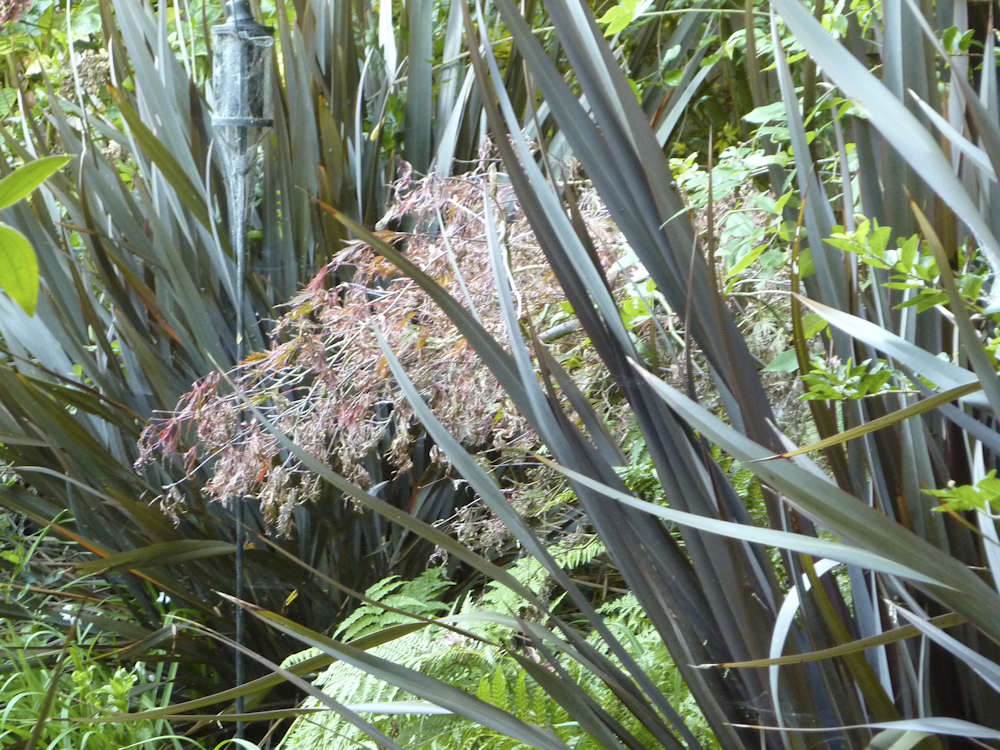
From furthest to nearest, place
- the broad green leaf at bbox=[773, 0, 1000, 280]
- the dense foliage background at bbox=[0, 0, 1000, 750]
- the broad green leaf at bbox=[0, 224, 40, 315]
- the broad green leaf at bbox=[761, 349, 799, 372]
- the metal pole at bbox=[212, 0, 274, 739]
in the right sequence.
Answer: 1. the metal pole at bbox=[212, 0, 274, 739]
2. the broad green leaf at bbox=[761, 349, 799, 372]
3. the dense foliage background at bbox=[0, 0, 1000, 750]
4. the broad green leaf at bbox=[773, 0, 1000, 280]
5. the broad green leaf at bbox=[0, 224, 40, 315]

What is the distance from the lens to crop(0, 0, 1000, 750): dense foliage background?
624 mm

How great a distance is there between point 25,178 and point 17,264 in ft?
0.11

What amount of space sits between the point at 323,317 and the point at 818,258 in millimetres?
802

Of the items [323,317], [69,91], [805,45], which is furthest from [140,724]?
[69,91]

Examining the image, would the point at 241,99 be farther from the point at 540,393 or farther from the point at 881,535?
the point at 881,535

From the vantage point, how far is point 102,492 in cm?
181

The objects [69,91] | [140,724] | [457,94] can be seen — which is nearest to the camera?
[140,724]

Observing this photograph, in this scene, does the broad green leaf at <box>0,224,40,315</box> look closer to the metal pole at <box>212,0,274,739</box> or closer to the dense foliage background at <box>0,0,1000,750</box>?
the dense foliage background at <box>0,0,1000,750</box>

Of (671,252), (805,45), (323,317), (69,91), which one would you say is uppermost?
(69,91)

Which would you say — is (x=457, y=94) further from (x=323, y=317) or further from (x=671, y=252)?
(x=671, y=252)

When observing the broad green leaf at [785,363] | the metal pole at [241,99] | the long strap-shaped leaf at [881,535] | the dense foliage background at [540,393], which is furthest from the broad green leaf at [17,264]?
the metal pole at [241,99]

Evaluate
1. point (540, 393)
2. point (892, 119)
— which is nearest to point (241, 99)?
point (540, 393)

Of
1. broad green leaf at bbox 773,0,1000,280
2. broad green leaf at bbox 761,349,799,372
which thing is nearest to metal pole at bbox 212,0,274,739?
broad green leaf at bbox 761,349,799,372

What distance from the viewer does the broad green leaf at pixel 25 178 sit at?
→ 0.28 m
